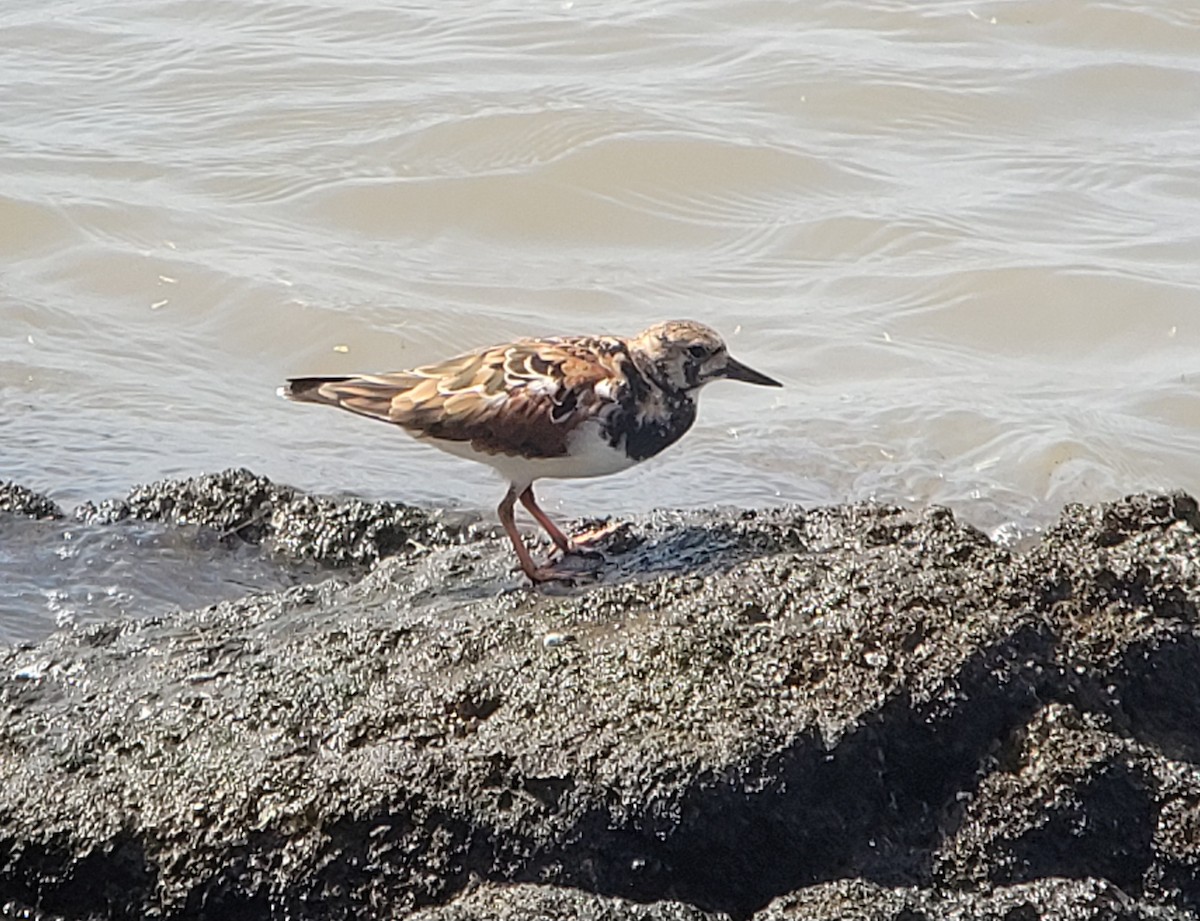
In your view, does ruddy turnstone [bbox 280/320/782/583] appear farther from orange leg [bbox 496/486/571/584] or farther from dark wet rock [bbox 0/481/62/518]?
dark wet rock [bbox 0/481/62/518]

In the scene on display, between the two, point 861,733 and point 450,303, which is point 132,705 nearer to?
point 861,733

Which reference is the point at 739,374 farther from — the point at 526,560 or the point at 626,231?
the point at 626,231

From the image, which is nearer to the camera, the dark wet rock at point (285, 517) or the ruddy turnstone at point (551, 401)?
the ruddy turnstone at point (551, 401)

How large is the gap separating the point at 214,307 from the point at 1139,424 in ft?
13.5

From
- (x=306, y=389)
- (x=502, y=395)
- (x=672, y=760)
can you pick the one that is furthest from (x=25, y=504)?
(x=672, y=760)

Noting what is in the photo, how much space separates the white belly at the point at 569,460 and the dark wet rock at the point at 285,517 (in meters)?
0.43

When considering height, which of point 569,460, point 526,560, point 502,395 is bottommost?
point 526,560

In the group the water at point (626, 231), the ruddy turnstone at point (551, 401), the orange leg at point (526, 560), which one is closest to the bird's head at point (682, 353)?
the ruddy turnstone at point (551, 401)

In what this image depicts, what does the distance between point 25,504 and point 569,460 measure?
1944 millimetres

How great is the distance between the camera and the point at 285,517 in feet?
16.8

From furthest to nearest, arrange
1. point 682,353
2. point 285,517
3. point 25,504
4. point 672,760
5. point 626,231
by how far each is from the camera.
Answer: point 626,231 < point 25,504 < point 285,517 < point 682,353 < point 672,760

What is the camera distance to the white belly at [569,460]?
4.38 metres

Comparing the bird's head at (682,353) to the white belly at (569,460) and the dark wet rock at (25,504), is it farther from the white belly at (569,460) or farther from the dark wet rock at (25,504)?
the dark wet rock at (25,504)

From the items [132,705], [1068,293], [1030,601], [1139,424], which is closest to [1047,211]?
[1068,293]
